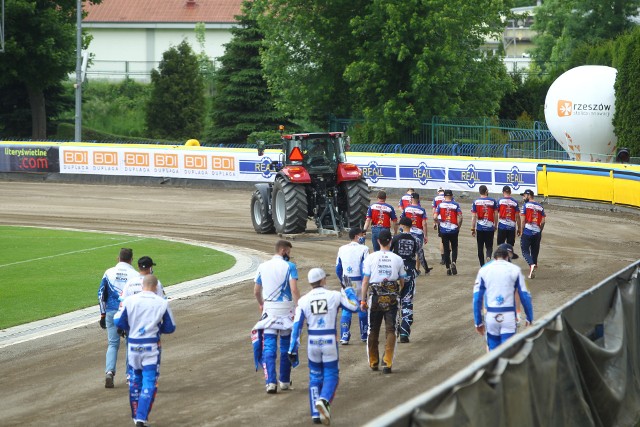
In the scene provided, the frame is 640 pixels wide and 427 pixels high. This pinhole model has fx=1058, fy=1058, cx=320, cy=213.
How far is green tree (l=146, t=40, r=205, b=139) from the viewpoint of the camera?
61781 millimetres

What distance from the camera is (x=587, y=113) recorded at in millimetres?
40188

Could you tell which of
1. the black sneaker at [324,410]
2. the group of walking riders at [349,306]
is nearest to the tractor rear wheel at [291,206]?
the group of walking riders at [349,306]

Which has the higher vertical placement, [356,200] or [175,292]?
[356,200]

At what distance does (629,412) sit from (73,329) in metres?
9.28

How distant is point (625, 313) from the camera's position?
10711 millimetres

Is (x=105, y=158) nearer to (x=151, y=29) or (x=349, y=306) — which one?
(x=349, y=306)

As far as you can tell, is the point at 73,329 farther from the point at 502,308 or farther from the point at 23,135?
the point at 23,135

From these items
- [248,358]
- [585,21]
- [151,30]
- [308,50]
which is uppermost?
[151,30]

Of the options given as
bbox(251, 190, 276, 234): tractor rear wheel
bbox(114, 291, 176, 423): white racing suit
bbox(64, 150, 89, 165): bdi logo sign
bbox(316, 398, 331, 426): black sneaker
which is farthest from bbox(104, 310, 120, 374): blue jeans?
bbox(64, 150, 89, 165): bdi logo sign

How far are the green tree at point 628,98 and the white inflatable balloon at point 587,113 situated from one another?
813 millimetres

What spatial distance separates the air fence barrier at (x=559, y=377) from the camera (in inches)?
246

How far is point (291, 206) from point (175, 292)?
22.3 ft

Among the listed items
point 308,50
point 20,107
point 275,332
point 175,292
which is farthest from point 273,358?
point 20,107

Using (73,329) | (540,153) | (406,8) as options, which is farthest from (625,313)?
(406,8)
